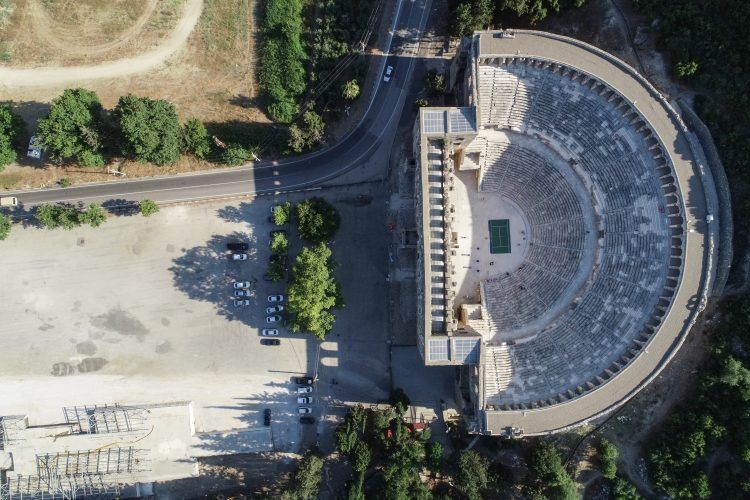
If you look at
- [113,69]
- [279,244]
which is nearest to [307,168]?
[279,244]

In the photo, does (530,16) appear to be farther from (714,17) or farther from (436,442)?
(436,442)

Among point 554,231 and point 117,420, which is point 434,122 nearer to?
point 554,231

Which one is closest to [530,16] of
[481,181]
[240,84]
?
[481,181]

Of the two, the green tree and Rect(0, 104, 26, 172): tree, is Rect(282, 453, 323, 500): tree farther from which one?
Rect(0, 104, 26, 172): tree

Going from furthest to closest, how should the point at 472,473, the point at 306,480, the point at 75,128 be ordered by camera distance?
the point at 75,128 → the point at 472,473 → the point at 306,480

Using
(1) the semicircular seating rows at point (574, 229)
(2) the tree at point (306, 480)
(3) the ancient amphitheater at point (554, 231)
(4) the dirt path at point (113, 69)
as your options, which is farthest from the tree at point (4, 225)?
(1) the semicircular seating rows at point (574, 229)

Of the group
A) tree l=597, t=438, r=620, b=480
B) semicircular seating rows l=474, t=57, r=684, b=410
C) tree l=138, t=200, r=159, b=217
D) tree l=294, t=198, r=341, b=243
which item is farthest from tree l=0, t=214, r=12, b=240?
tree l=597, t=438, r=620, b=480

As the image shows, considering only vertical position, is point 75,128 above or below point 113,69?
below
